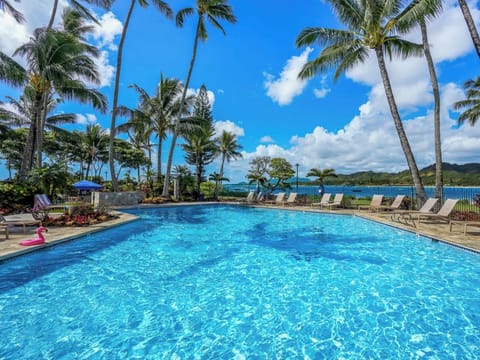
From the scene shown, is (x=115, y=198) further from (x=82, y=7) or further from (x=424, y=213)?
(x=424, y=213)

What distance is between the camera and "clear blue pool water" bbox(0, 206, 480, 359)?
272cm

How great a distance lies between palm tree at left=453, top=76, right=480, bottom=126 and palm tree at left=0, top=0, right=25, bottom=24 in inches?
1073

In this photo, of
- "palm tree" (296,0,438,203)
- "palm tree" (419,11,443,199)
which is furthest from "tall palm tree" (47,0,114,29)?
"palm tree" (419,11,443,199)

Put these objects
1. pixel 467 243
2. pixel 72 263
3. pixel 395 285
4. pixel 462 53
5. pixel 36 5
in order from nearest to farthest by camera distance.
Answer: pixel 395 285 → pixel 72 263 → pixel 467 243 → pixel 462 53 → pixel 36 5

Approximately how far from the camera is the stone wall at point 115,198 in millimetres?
14023

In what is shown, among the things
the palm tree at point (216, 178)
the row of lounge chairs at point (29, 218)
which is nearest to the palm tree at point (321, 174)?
the palm tree at point (216, 178)

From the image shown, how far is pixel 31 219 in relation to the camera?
716 centimetres

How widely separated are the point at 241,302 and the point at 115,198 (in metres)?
13.3

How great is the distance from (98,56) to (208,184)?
11.8 m

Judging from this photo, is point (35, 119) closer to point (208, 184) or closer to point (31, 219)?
point (31, 219)

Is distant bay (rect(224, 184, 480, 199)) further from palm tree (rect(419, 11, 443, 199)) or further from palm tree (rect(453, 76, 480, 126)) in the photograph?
palm tree (rect(453, 76, 480, 126))

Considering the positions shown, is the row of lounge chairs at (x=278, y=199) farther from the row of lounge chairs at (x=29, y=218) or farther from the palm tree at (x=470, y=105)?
the palm tree at (x=470, y=105)

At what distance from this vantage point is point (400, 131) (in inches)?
399

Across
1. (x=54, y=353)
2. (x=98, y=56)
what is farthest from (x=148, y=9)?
(x=54, y=353)
